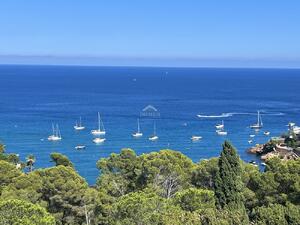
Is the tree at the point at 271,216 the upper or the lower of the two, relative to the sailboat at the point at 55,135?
upper

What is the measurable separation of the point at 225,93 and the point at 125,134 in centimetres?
8094

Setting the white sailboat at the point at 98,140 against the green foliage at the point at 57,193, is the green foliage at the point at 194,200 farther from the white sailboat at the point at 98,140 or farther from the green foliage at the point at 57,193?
the white sailboat at the point at 98,140

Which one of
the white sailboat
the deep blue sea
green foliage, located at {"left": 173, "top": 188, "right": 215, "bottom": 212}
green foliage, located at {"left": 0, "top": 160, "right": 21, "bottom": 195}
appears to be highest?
green foliage, located at {"left": 173, "top": 188, "right": 215, "bottom": 212}

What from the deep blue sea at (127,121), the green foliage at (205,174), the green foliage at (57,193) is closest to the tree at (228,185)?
the green foliage at (205,174)

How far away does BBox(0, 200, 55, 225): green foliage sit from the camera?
1566cm

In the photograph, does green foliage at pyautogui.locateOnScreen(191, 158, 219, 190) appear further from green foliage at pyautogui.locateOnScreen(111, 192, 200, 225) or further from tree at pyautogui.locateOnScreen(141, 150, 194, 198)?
green foliage at pyautogui.locateOnScreen(111, 192, 200, 225)

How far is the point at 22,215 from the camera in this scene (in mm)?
16172

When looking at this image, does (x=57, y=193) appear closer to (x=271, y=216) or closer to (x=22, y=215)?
(x=22, y=215)

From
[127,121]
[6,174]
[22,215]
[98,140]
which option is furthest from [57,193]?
[127,121]

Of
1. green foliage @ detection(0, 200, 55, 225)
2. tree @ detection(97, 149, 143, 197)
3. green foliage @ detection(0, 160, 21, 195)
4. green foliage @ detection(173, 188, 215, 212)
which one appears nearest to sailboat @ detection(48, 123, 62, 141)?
tree @ detection(97, 149, 143, 197)

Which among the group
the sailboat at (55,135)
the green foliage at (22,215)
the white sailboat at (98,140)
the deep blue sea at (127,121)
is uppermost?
the green foliage at (22,215)

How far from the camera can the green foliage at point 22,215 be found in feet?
51.4

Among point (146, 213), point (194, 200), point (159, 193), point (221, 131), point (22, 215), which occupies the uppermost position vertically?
point (22, 215)

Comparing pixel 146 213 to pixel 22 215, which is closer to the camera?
pixel 22 215
